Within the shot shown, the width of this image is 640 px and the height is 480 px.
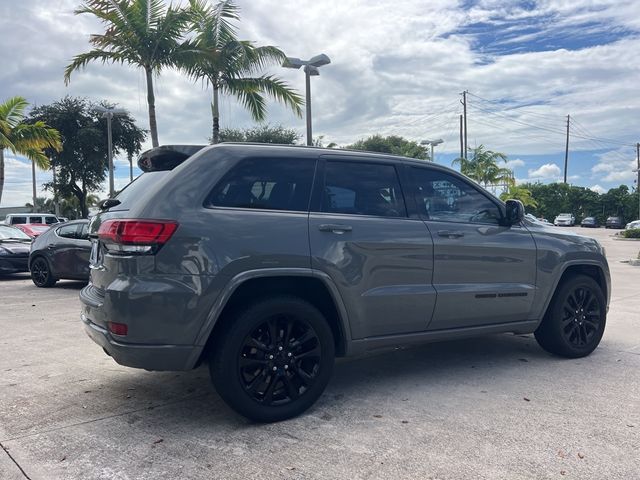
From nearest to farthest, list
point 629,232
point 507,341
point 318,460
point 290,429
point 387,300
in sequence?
point 318,460, point 290,429, point 387,300, point 507,341, point 629,232

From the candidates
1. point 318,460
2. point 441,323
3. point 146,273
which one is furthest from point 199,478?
point 441,323

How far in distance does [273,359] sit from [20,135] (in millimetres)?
20405

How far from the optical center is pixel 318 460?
10.6 feet

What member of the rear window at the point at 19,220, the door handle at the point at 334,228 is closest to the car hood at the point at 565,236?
the door handle at the point at 334,228

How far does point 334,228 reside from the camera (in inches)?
157

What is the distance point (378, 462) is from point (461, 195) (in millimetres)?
2502

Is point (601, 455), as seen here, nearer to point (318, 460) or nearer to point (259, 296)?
point (318, 460)

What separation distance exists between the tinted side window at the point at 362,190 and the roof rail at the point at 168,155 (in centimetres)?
100

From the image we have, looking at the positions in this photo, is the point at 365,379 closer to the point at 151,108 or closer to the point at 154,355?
the point at 154,355

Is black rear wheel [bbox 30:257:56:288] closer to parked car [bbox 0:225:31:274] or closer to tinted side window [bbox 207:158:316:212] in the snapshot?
parked car [bbox 0:225:31:274]

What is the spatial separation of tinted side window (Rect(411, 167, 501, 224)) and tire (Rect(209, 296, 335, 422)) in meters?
1.40

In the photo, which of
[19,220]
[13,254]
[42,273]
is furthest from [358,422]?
[19,220]

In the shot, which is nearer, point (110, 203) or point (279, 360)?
point (279, 360)

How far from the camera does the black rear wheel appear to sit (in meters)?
11.3
